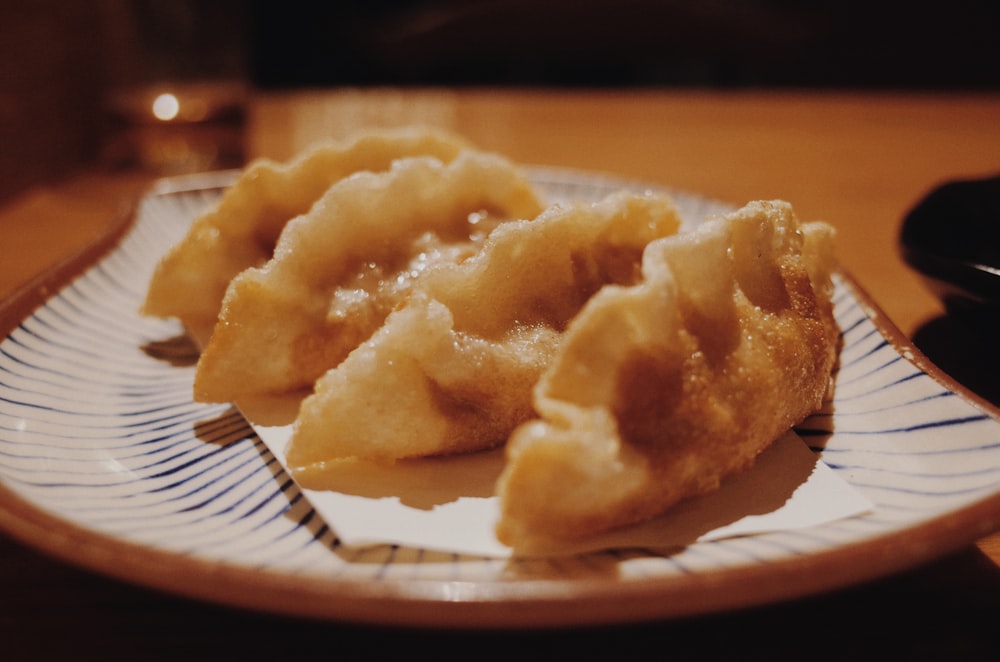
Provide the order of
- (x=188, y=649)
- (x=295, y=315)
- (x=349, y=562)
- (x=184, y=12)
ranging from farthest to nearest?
(x=184, y=12), (x=295, y=315), (x=349, y=562), (x=188, y=649)

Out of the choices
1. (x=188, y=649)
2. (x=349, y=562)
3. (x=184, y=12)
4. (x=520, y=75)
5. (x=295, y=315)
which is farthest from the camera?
(x=520, y=75)

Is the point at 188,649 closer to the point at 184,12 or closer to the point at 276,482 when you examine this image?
the point at 276,482

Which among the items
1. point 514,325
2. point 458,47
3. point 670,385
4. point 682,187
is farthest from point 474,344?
point 458,47

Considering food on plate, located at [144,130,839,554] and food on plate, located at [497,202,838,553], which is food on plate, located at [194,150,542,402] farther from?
food on plate, located at [497,202,838,553]

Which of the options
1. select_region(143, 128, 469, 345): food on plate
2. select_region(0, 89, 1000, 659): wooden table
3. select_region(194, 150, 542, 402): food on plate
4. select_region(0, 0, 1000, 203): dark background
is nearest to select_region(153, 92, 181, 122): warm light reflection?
select_region(0, 0, 1000, 203): dark background

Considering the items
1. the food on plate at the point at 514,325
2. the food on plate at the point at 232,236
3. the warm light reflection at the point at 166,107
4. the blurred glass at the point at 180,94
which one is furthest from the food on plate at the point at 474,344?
the warm light reflection at the point at 166,107

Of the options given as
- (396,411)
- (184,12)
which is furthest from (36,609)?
(184,12)

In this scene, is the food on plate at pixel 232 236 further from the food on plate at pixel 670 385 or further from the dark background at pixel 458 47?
the dark background at pixel 458 47
